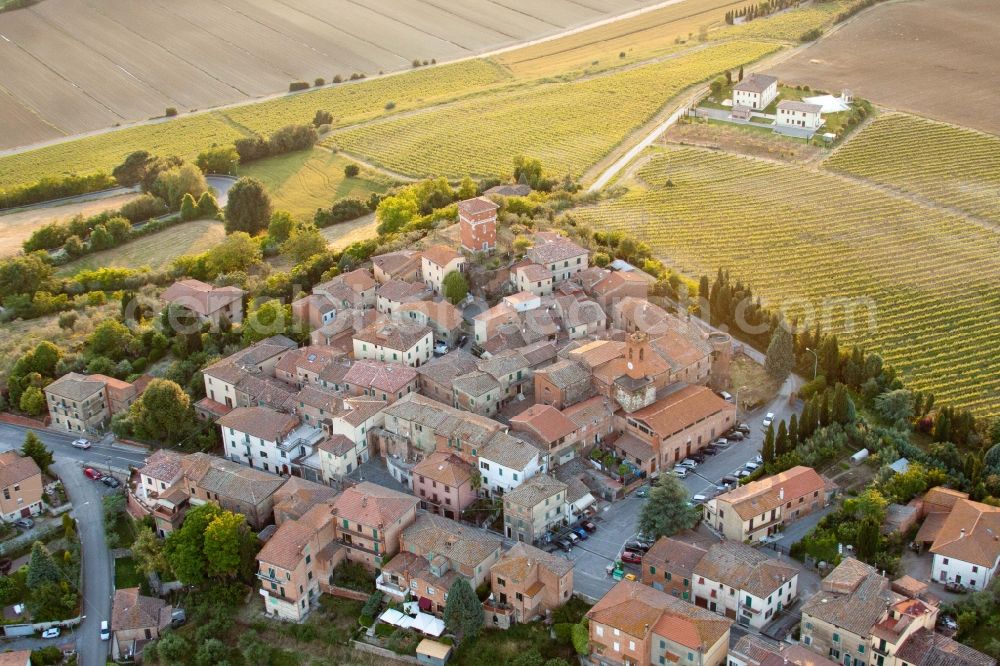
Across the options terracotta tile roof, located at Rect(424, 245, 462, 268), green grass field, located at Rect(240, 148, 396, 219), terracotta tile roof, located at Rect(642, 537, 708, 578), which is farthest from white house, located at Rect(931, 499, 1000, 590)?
green grass field, located at Rect(240, 148, 396, 219)

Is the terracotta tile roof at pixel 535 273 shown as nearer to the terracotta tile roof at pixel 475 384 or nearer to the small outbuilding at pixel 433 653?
the terracotta tile roof at pixel 475 384

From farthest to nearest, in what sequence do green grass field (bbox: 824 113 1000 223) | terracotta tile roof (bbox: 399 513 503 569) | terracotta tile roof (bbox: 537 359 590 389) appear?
green grass field (bbox: 824 113 1000 223) < terracotta tile roof (bbox: 537 359 590 389) < terracotta tile roof (bbox: 399 513 503 569)

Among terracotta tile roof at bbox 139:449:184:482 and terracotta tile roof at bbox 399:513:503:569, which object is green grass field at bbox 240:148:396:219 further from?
terracotta tile roof at bbox 399:513:503:569

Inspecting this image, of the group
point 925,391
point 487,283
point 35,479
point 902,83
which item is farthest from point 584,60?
point 35,479

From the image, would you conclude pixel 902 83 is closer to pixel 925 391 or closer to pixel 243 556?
pixel 925 391

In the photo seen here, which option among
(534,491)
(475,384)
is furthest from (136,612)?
(475,384)

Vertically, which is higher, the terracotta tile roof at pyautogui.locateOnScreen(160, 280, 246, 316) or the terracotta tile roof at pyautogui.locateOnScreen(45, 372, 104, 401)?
the terracotta tile roof at pyautogui.locateOnScreen(160, 280, 246, 316)

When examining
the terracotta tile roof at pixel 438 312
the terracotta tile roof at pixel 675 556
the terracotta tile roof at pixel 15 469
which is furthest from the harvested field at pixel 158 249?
the terracotta tile roof at pixel 675 556
